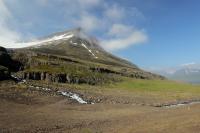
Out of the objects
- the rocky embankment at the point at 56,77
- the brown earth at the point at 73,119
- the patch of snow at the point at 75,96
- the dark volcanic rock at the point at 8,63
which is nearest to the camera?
the brown earth at the point at 73,119

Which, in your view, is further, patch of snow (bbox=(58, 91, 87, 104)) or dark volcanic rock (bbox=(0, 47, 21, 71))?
dark volcanic rock (bbox=(0, 47, 21, 71))

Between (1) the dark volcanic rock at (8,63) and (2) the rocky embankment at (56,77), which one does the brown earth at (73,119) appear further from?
(1) the dark volcanic rock at (8,63)

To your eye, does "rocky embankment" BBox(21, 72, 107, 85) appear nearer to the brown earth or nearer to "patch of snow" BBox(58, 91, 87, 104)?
"patch of snow" BBox(58, 91, 87, 104)

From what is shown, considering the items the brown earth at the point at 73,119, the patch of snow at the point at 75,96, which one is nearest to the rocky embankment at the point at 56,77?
the patch of snow at the point at 75,96

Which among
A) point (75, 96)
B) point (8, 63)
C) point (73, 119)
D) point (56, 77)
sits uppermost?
point (8, 63)

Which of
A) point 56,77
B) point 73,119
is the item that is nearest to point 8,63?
point 56,77

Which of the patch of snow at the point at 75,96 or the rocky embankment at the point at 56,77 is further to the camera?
the rocky embankment at the point at 56,77

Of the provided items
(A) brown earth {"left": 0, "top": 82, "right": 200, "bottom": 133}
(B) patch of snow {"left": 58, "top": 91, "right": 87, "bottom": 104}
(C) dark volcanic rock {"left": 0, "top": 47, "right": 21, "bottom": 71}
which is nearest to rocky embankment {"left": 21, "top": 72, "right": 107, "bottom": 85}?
(C) dark volcanic rock {"left": 0, "top": 47, "right": 21, "bottom": 71}

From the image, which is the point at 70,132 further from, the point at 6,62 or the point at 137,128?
the point at 6,62

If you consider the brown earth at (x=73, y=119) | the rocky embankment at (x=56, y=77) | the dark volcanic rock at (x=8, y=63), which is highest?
the dark volcanic rock at (x=8, y=63)

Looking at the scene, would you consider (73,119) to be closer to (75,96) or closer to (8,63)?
(75,96)

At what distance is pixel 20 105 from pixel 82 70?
89.9 metres

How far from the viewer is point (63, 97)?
295ft

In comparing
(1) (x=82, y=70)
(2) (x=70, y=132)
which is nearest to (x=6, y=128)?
(2) (x=70, y=132)
